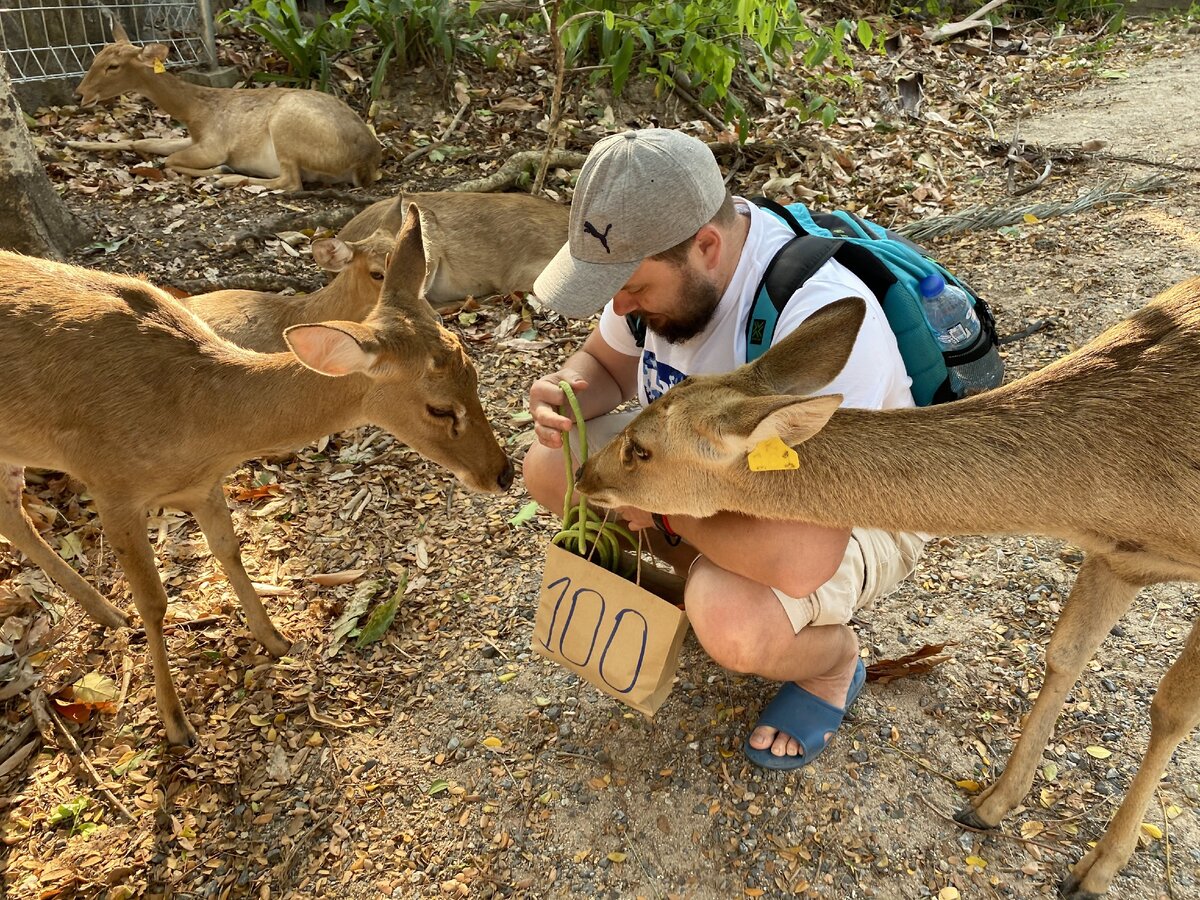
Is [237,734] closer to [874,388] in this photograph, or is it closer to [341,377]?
[341,377]

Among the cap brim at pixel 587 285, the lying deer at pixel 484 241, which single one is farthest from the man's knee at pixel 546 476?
the lying deer at pixel 484 241

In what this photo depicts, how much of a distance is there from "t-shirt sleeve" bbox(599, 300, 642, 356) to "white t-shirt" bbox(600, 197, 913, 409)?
14 cm

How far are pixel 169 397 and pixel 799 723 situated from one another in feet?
7.80

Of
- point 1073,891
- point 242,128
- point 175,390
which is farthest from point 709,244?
point 242,128

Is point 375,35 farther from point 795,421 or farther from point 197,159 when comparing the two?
point 795,421

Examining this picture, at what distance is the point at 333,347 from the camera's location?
300cm

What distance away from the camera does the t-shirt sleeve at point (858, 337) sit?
265 cm

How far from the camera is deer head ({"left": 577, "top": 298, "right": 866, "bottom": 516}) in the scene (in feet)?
7.73

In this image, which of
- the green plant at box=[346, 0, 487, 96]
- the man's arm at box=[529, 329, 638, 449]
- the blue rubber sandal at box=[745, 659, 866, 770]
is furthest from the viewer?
the green plant at box=[346, 0, 487, 96]

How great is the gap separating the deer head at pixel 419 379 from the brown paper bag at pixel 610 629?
0.75 metres

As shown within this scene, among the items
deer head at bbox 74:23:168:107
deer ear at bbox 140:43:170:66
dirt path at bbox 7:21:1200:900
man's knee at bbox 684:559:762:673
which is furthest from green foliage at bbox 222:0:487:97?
man's knee at bbox 684:559:762:673

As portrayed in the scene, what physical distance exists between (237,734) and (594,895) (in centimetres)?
142

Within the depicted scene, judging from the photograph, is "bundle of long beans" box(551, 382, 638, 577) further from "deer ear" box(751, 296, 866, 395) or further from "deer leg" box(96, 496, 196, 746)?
"deer leg" box(96, 496, 196, 746)

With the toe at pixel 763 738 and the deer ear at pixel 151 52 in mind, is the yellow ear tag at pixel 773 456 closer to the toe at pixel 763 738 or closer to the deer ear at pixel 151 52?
the toe at pixel 763 738
